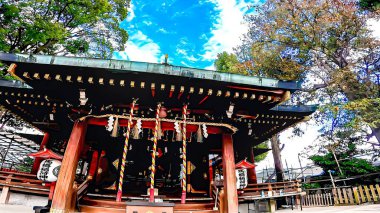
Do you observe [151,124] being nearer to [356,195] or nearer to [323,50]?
[356,195]

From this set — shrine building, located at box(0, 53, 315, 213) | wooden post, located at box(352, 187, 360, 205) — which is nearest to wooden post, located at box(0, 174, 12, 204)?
shrine building, located at box(0, 53, 315, 213)

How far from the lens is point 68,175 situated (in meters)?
6.57

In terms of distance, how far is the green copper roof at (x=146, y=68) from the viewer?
20.0ft

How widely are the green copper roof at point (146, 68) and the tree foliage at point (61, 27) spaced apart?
22.3 feet

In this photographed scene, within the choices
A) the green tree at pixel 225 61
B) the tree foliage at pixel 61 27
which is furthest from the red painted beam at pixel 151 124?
the green tree at pixel 225 61

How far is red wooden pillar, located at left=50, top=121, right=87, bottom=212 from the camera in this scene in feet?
20.3

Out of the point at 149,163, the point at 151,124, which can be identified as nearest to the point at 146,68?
the point at 151,124

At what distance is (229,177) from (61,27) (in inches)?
494

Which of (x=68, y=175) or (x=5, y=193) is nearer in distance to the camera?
(x=68, y=175)

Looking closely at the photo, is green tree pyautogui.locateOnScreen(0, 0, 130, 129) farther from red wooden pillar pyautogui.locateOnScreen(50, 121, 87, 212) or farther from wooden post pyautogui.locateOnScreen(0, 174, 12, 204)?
red wooden pillar pyautogui.locateOnScreen(50, 121, 87, 212)

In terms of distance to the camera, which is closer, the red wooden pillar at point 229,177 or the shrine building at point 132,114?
the shrine building at point 132,114

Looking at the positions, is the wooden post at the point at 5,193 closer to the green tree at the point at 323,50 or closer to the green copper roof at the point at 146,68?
the green copper roof at the point at 146,68

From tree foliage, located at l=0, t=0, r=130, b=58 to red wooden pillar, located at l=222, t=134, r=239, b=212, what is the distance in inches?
445

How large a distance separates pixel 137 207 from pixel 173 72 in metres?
4.04
